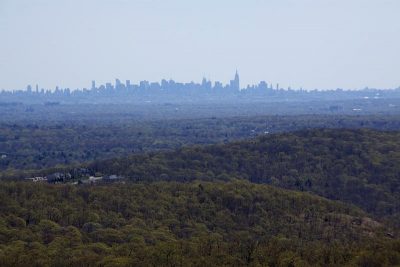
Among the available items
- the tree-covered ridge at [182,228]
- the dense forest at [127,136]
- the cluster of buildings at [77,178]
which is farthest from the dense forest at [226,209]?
the dense forest at [127,136]

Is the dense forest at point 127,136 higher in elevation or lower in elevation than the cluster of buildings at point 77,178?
lower

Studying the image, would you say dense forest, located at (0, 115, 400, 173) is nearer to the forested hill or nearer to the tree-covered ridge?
the forested hill

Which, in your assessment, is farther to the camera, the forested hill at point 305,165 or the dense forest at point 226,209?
the forested hill at point 305,165

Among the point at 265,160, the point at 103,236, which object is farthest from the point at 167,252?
the point at 265,160

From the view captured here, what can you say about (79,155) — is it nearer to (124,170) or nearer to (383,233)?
(124,170)

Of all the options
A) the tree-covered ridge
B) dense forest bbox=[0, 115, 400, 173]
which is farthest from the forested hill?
dense forest bbox=[0, 115, 400, 173]

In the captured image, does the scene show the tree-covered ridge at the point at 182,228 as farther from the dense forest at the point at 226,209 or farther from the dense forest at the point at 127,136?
the dense forest at the point at 127,136
